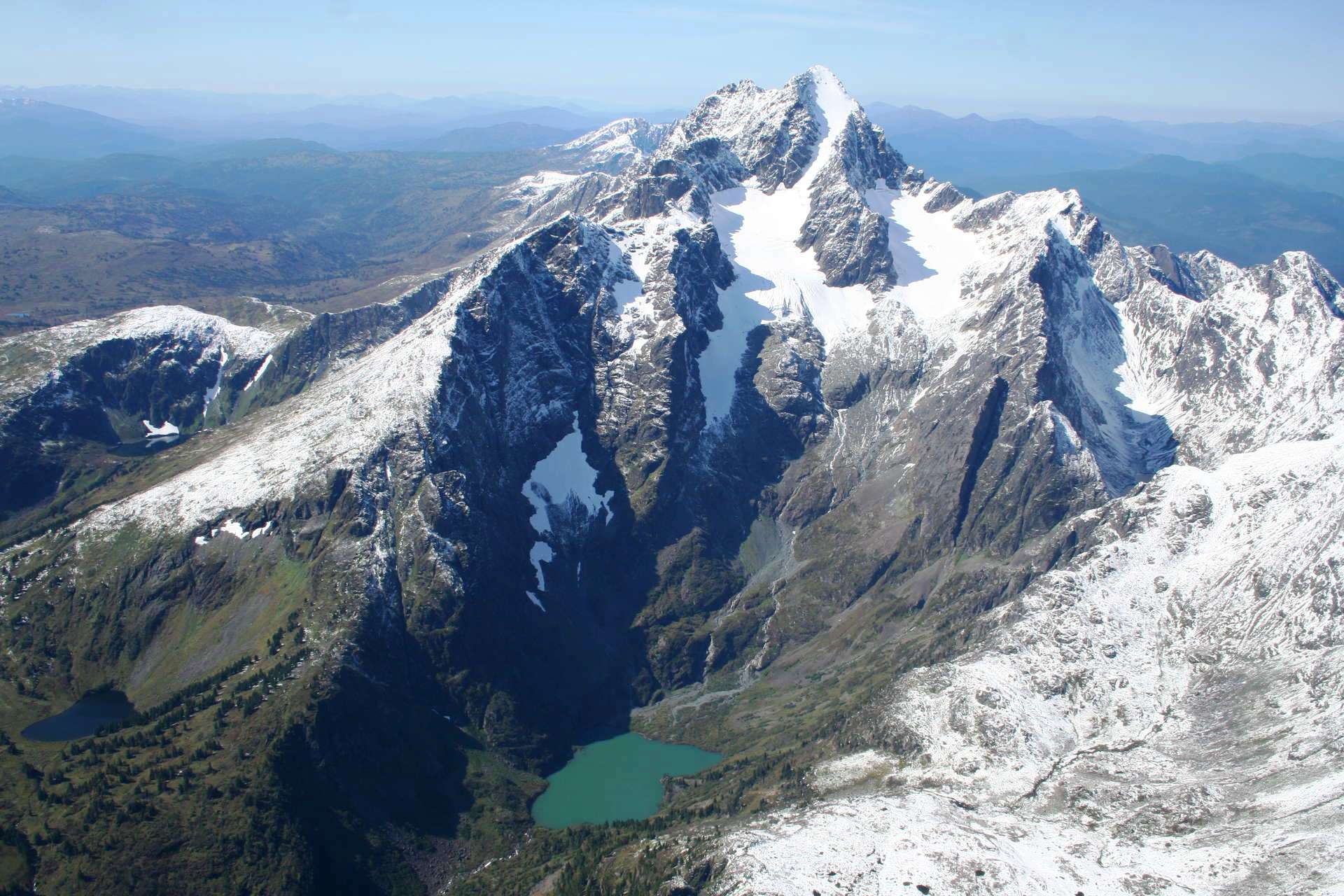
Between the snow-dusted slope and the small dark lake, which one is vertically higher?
the snow-dusted slope

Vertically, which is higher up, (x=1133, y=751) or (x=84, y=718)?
(x=1133, y=751)

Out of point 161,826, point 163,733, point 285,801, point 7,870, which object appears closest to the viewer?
point 7,870

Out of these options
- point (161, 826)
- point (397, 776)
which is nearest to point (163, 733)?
point (161, 826)

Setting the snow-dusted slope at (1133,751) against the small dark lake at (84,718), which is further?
the small dark lake at (84,718)

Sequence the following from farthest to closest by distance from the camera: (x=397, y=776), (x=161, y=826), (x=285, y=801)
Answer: (x=397, y=776) → (x=285, y=801) → (x=161, y=826)

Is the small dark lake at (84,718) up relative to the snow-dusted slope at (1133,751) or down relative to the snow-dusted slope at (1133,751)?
down

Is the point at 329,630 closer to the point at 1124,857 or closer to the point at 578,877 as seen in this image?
the point at 578,877

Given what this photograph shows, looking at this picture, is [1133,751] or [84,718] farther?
[84,718]

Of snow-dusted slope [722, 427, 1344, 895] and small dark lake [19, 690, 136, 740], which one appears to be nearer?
snow-dusted slope [722, 427, 1344, 895]
